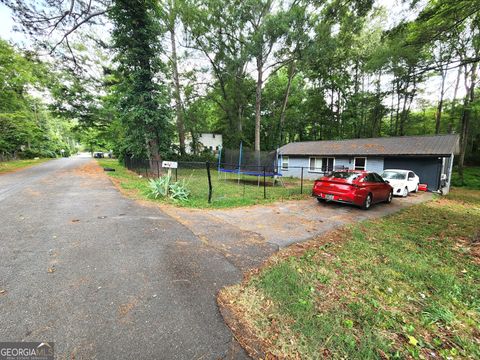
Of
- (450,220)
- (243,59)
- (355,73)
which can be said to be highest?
(355,73)

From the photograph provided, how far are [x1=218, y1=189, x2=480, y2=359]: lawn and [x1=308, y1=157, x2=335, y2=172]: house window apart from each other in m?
14.1

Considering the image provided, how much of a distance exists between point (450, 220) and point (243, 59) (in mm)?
16402

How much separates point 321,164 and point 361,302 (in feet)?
56.6

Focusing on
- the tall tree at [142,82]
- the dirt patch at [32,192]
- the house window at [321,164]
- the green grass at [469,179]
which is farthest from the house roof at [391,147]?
the dirt patch at [32,192]

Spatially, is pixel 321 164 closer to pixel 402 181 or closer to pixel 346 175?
pixel 402 181

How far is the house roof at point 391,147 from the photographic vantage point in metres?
13.0

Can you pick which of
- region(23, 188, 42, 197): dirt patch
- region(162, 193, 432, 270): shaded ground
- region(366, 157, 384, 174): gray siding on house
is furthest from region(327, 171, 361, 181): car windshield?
region(23, 188, 42, 197): dirt patch

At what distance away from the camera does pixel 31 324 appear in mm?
1974

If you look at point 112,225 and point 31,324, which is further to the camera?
point 112,225

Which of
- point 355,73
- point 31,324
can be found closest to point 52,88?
point 31,324

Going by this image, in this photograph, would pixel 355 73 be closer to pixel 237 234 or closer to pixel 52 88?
pixel 237 234

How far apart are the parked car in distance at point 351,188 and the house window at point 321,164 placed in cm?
992

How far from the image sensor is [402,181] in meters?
11.2

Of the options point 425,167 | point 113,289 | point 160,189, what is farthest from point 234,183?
point 425,167
